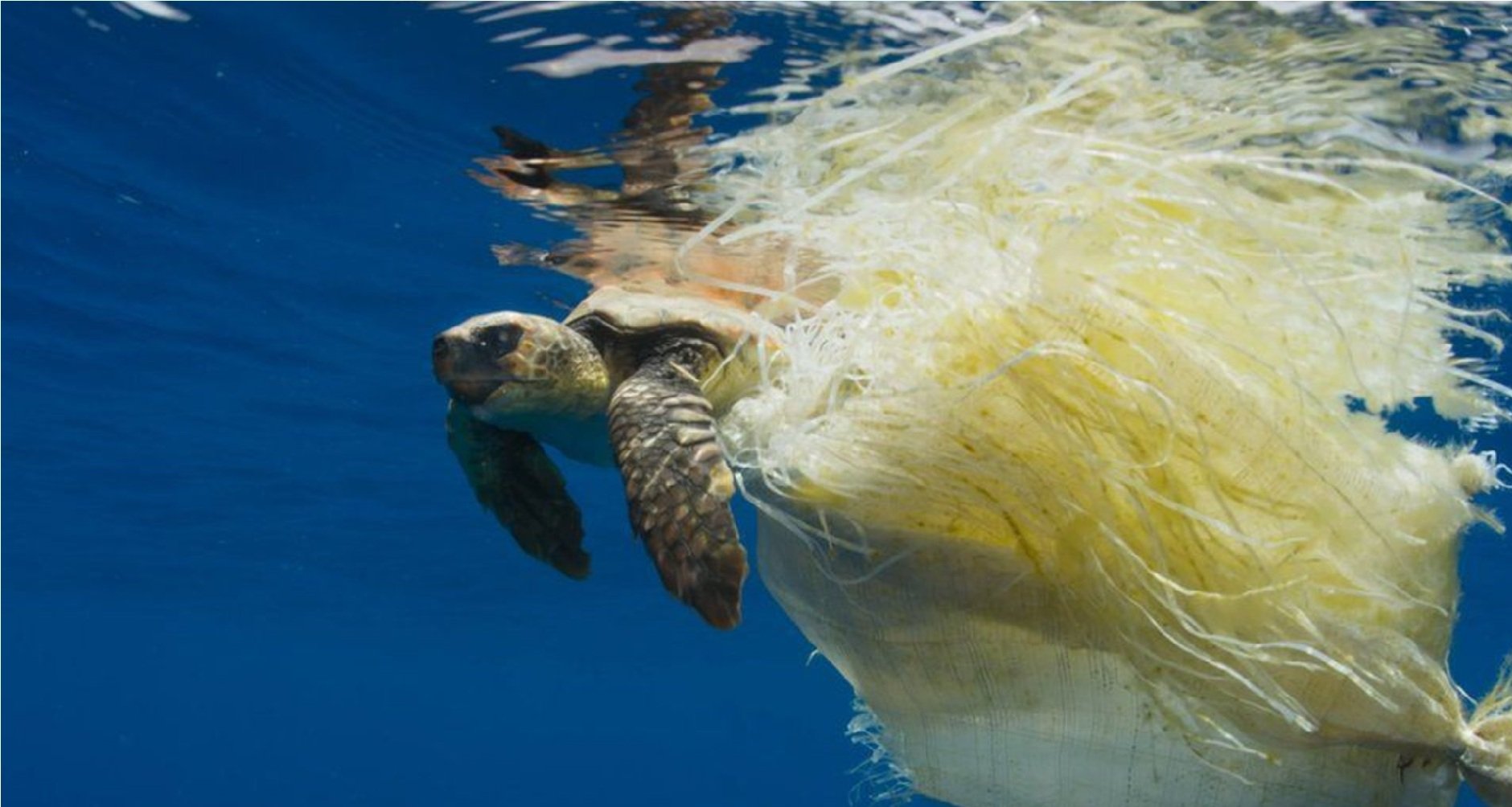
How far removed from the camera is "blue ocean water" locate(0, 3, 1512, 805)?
8.23m

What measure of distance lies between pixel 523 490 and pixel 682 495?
6.65 ft

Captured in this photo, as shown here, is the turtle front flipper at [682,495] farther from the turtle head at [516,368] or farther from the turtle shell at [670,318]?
the turtle shell at [670,318]

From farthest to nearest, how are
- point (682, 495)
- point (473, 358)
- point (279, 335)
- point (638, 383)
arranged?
point (279, 335), point (473, 358), point (638, 383), point (682, 495)

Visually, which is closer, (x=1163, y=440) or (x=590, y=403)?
(x=1163, y=440)

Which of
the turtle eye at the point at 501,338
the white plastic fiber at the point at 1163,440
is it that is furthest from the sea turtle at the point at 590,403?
the white plastic fiber at the point at 1163,440

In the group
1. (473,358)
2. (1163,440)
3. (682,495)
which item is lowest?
(473,358)

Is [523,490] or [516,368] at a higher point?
[516,368]

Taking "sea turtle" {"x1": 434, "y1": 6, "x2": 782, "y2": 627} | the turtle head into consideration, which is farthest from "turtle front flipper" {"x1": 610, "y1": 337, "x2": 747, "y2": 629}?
the turtle head

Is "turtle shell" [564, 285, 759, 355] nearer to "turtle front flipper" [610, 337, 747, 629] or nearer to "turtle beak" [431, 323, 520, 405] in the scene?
"turtle beak" [431, 323, 520, 405]

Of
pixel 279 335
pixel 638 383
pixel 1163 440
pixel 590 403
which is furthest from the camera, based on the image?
pixel 279 335

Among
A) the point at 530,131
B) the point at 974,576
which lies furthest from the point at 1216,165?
the point at 530,131

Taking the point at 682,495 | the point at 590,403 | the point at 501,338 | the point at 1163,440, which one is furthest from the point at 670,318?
the point at 1163,440

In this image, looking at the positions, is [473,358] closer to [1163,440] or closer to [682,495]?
[682,495]

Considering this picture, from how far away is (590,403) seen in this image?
5281mm
